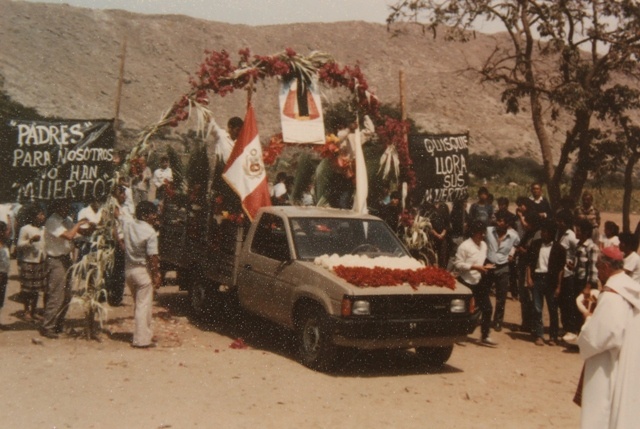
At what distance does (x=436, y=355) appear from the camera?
404 inches

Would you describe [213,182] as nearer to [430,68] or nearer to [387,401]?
[387,401]

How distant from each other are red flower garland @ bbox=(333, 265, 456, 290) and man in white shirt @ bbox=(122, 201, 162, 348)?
90.4 inches

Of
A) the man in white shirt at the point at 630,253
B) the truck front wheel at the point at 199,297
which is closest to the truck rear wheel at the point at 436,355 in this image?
the man in white shirt at the point at 630,253

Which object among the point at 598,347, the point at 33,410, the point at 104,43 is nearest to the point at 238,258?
the point at 33,410

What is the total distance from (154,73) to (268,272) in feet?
278

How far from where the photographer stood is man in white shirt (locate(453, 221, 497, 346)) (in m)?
11.4

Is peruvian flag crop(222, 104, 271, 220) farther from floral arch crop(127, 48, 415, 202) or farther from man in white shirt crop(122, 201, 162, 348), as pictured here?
man in white shirt crop(122, 201, 162, 348)

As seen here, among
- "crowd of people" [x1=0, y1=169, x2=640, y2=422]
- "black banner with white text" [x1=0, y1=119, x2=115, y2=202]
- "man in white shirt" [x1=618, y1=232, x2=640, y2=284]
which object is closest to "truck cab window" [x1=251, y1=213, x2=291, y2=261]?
"crowd of people" [x1=0, y1=169, x2=640, y2=422]

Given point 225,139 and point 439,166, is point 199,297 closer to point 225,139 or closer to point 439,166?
point 225,139

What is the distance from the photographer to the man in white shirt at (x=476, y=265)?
11438 mm

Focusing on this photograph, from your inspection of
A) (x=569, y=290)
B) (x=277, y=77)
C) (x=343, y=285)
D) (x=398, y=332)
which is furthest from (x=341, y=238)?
(x=569, y=290)

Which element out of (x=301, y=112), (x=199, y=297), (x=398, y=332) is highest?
(x=301, y=112)

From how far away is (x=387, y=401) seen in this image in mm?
8398

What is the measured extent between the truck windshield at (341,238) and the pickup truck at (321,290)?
1 cm
